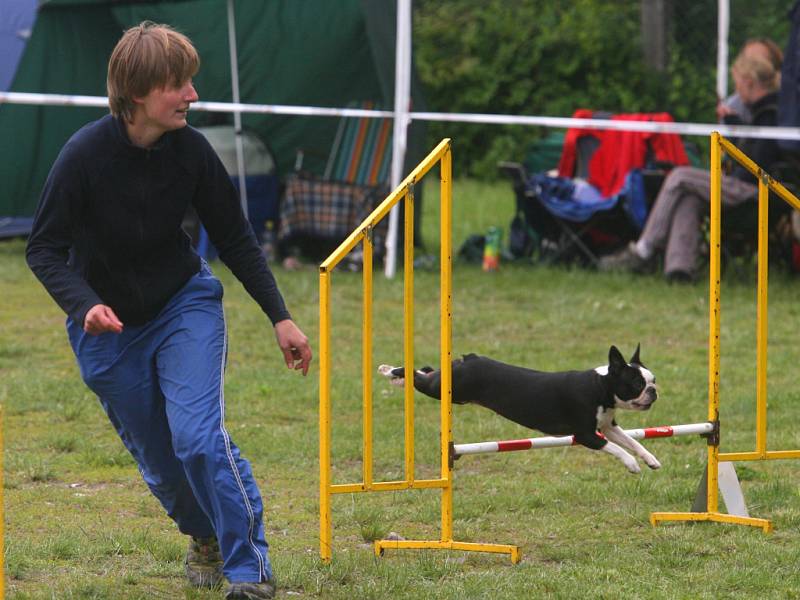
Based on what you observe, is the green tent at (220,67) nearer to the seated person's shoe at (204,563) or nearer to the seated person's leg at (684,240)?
the seated person's leg at (684,240)

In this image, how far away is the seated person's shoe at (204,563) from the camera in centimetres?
410

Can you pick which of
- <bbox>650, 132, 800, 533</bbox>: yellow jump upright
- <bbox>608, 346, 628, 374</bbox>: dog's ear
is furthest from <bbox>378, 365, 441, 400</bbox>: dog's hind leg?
<bbox>650, 132, 800, 533</bbox>: yellow jump upright

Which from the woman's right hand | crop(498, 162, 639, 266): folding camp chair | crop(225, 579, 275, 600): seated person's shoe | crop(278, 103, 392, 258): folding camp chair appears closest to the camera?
the woman's right hand

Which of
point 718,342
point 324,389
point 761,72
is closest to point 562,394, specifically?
point 718,342

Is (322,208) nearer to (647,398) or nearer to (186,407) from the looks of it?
(647,398)

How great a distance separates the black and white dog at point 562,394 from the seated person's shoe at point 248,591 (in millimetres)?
1197

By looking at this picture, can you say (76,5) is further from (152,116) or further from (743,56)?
(152,116)

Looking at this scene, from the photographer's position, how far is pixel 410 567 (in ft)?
14.1

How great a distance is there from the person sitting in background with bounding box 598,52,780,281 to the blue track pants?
20.6ft

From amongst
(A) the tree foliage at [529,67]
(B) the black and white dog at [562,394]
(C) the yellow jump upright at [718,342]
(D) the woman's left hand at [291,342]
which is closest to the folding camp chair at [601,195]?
(A) the tree foliage at [529,67]

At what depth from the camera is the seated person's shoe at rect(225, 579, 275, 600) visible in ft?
12.4

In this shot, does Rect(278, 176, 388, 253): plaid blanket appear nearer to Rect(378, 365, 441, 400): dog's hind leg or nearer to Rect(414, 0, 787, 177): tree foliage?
Rect(414, 0, 787, 177): tree foliage

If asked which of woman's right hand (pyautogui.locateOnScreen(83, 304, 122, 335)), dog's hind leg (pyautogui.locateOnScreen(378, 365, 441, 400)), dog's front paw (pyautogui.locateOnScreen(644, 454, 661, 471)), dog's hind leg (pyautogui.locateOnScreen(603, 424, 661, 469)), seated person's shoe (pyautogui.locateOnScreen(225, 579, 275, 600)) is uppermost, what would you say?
woman's right hand (pyautogui.locateOnScreen(83, 304, 122, 335))

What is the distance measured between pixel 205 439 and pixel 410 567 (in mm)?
939
